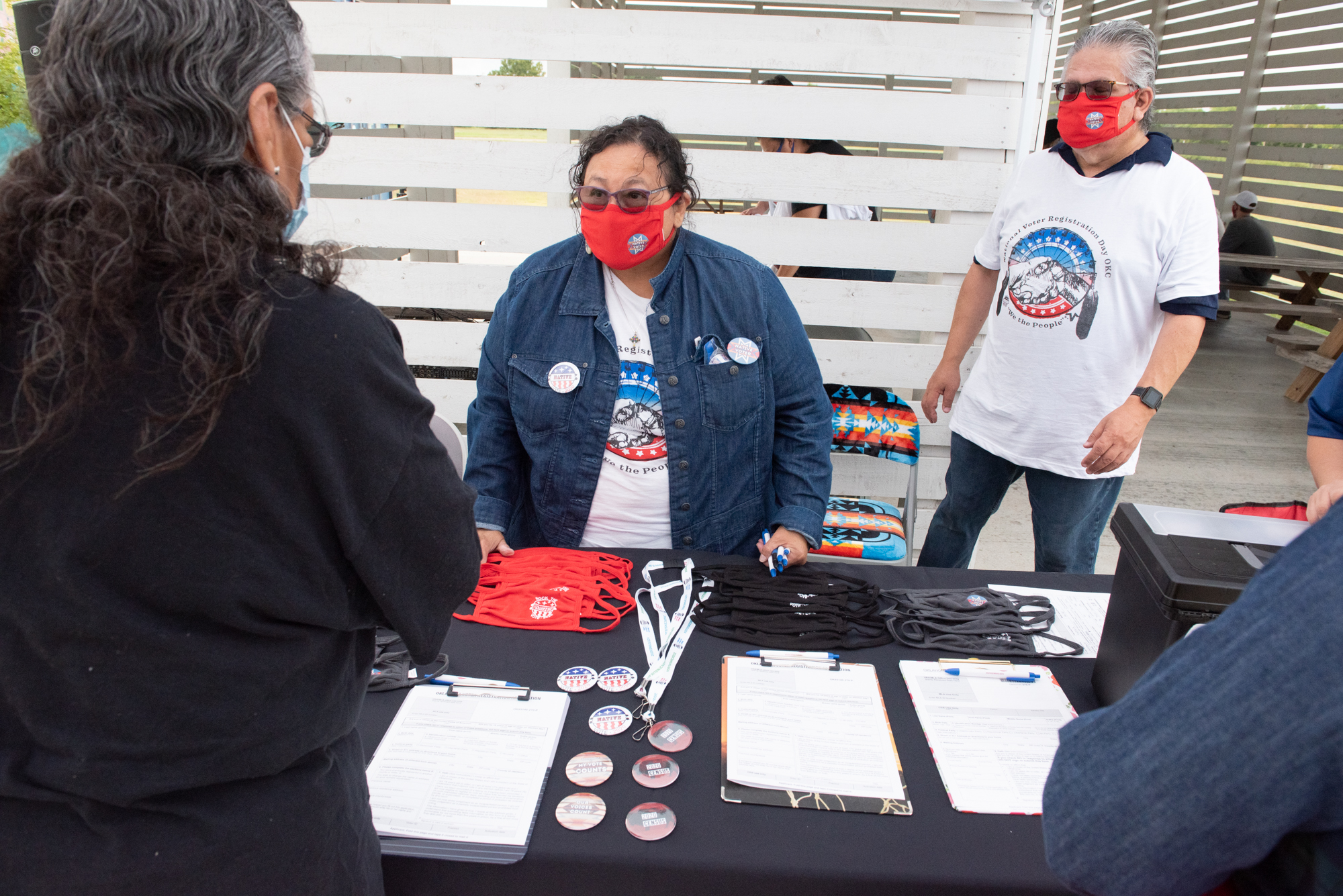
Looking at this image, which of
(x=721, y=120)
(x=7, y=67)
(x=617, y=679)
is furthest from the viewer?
(x=7, y=67)

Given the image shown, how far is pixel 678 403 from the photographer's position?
192 cm

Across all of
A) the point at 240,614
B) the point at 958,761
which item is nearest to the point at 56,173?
the point at 240,614

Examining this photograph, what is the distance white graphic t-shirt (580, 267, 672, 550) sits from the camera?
193cm

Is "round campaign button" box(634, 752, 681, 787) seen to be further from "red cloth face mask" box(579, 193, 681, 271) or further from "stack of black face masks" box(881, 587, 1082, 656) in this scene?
"red cloth face mask" box(579, 193, 681, 271)

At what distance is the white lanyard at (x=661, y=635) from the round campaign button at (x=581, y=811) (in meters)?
0.15

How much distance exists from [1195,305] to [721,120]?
169 centimetres

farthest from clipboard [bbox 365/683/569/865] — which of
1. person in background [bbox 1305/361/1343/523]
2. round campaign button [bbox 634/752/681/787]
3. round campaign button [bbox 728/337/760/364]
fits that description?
person in background [bbox 1305/361/1343/523]

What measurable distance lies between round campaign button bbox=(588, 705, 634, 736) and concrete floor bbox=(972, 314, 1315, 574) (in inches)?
106

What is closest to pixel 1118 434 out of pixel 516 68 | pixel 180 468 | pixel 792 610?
pixel 792 610

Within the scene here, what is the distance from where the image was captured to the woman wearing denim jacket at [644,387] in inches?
75.4

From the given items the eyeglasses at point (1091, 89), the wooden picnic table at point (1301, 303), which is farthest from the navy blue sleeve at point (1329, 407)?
the wooden picnic table at point (1301, 303)

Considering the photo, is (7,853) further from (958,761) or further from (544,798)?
(958,761)

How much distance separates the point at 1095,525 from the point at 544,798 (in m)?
1.94

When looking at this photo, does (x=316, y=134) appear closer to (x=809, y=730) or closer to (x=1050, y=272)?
(x=809, y=730)
